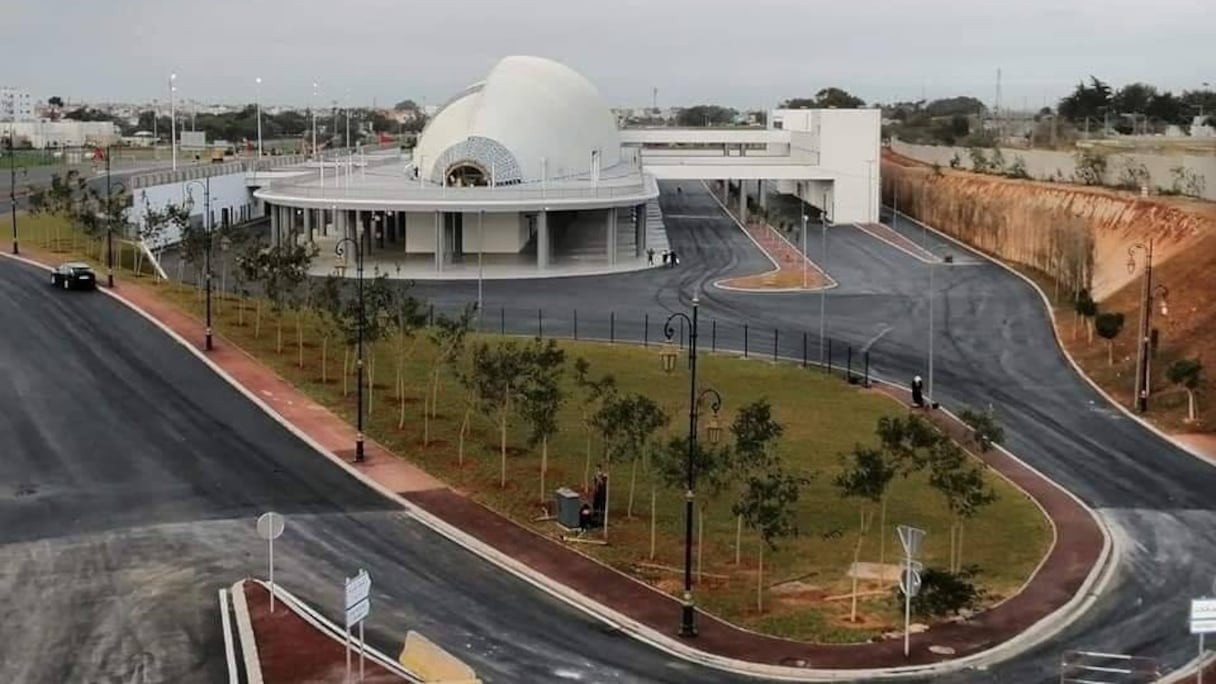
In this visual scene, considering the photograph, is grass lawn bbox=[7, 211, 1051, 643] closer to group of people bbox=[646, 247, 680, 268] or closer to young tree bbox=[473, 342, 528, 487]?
young tree bbox=[473, 342, 528, 487]

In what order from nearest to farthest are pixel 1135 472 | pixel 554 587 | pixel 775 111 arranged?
pixel 554 587 → pixel 1135 472 → pixel 775 111

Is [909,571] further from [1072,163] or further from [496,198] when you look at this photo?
[1072,163]

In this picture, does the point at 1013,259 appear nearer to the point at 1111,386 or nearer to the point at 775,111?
the point at 1111,386

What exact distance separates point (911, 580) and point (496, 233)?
58782 millimetres

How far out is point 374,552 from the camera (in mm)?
26672

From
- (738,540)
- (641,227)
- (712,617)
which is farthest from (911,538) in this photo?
(641,227)

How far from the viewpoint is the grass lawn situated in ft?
82.1

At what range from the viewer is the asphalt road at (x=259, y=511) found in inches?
856

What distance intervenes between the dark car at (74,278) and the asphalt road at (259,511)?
0.72 meters

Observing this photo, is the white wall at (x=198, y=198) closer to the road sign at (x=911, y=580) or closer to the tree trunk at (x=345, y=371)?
the tree trunk at (x=345, y=371)

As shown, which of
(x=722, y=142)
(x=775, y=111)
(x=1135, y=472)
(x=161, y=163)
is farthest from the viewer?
(x=775, y=111)

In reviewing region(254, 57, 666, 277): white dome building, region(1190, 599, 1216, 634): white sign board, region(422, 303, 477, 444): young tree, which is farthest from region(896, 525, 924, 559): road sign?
region(254, 57, 666, 277): white dome building

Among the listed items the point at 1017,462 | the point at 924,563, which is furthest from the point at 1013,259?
the point at 924,563

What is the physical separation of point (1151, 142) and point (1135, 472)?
7540 centimetres
